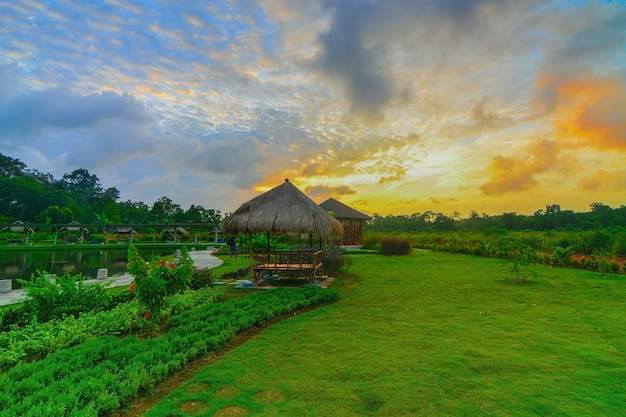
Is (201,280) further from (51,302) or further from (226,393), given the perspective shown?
(226,393)

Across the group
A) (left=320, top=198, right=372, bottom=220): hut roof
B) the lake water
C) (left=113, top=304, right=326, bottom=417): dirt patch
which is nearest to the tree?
the lake water

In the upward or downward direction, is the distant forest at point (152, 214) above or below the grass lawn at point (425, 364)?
above

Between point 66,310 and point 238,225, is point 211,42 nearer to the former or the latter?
point 238,225

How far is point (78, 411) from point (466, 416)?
347cm

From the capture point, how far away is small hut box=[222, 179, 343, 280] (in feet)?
32.1

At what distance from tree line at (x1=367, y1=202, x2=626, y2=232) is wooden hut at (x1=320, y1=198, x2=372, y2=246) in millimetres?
5179

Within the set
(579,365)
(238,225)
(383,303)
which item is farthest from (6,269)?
(579,365)

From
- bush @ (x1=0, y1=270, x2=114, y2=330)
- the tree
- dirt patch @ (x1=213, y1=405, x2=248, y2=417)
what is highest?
the tree

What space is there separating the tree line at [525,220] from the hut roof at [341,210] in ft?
16.5

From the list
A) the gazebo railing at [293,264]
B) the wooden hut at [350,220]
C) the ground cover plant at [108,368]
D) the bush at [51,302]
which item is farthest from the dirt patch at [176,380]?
the wooden hut at [350,220]

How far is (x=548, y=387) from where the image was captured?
373 cm

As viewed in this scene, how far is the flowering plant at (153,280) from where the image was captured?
5637 mm

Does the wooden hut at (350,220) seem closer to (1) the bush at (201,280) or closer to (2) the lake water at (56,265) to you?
(2) the lake water at (56,265)

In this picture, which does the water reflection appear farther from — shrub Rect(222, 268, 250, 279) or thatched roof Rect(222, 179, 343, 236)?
thatched roof Rect(222, 179, 343, 236)
